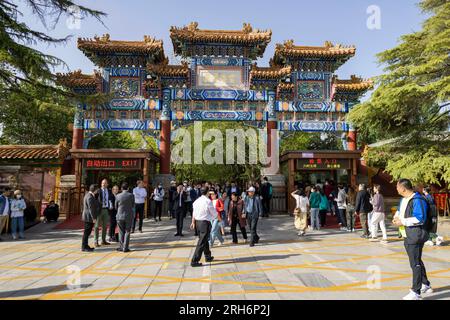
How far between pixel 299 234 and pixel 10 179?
12654 mm

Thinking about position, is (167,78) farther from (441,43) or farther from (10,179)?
(441,43)

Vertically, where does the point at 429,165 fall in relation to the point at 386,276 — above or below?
above

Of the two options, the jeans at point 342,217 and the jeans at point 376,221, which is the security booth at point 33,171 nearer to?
the jeans at point 342,217

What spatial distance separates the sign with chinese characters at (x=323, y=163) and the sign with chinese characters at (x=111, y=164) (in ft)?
27.2

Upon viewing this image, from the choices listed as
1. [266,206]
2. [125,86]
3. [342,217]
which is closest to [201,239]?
[342,217]

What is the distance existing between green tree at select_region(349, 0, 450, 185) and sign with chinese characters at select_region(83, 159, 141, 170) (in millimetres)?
10219

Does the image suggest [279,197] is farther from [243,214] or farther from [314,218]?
[243,214]

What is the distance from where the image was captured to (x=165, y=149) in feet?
58.6

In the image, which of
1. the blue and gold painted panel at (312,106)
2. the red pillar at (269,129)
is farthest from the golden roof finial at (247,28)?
the red pillar at (269,129)

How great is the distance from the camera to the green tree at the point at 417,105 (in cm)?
1034

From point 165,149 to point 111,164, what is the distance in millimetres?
3559
